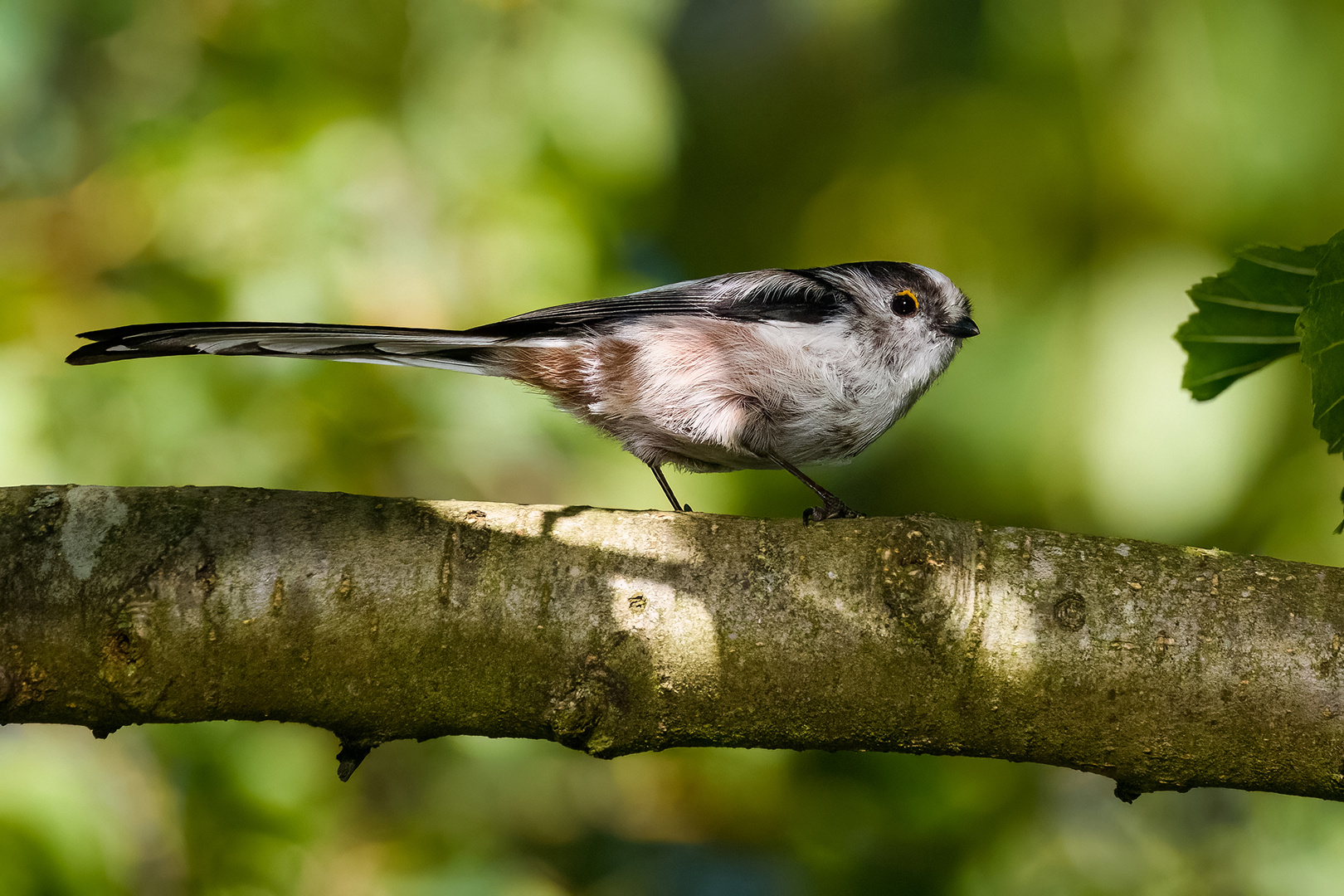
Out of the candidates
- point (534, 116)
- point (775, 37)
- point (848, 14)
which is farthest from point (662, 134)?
point (775, 37)

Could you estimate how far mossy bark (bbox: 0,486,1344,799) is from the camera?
1414 millimetres

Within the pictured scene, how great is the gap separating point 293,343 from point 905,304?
1679 mm

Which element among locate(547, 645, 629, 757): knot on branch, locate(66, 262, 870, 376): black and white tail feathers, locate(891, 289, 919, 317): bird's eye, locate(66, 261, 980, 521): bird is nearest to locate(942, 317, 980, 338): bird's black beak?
locate(66, 261, 980, 521): bird

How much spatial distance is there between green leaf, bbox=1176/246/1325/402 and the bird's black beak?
850mm

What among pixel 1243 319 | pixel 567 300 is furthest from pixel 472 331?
pixel 1243 319

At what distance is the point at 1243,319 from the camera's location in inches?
71.1

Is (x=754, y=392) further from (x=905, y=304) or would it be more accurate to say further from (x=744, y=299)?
(x=905, y=304)

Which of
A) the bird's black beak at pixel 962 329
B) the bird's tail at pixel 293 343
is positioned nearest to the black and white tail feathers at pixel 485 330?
the bird's tail at pixel 293 343

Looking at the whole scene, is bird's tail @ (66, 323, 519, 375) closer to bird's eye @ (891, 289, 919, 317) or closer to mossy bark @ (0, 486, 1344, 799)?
mossy bark @ (0, 486, 1344, 799)

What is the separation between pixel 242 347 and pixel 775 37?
2.25m

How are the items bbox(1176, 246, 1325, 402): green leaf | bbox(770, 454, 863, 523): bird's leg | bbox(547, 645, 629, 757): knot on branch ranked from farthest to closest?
bbox(770, 454, 863, 523): bird's leg
bbox(1176, 246, 1325, 402): green leaf
bbox(547, 645, 629, 757): knot on branch

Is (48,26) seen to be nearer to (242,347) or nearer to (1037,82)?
(242,347)

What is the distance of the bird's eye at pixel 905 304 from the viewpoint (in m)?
2.73

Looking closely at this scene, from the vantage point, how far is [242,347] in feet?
6.39
